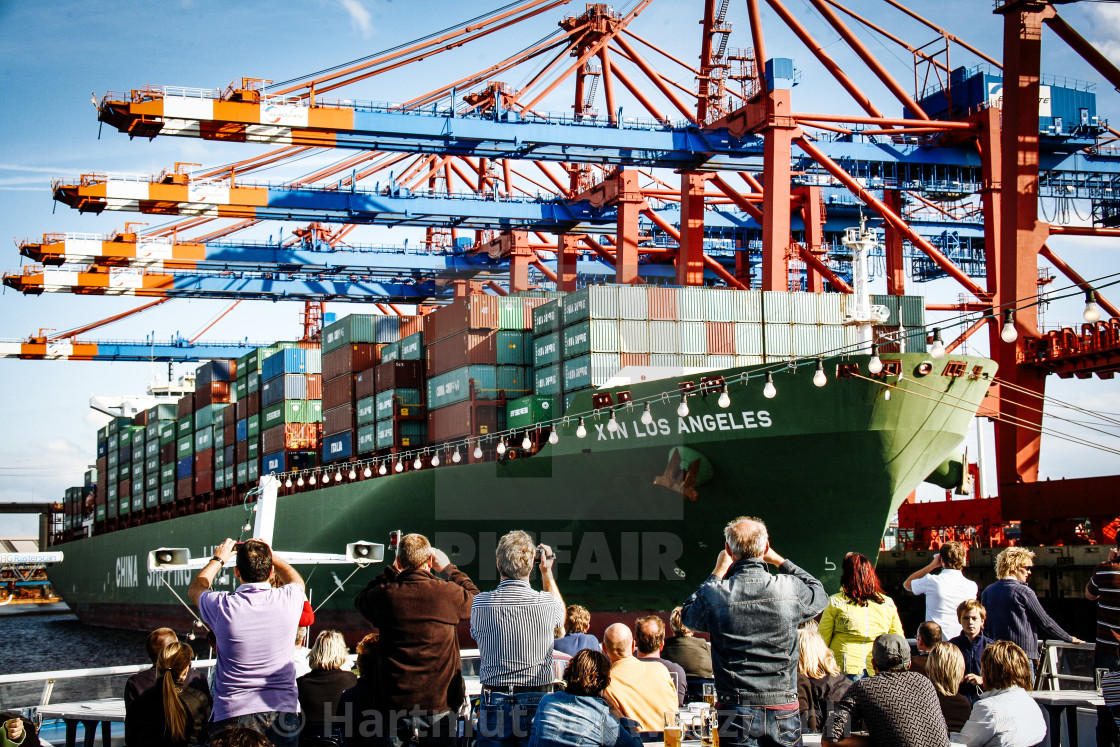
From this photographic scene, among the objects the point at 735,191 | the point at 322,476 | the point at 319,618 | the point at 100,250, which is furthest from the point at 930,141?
the point at 100,250

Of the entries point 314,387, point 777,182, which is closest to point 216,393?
point 314,387

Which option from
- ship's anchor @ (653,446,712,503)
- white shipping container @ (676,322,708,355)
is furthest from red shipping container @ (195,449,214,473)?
ship's anchor @ (653,446,712,503)

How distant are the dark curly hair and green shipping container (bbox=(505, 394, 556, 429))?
66.9 ft

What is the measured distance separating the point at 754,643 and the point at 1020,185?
22.9m

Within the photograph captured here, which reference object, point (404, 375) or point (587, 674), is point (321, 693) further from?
point (404, 375)

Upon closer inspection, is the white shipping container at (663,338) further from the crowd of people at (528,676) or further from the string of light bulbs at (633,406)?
the crowd of people at (528,676)

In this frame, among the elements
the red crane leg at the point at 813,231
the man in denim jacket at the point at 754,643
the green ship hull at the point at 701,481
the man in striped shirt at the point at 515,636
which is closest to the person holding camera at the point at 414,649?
the man in striped shirt at the point at 515,636

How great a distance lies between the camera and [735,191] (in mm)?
34031

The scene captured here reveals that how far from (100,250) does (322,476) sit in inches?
475

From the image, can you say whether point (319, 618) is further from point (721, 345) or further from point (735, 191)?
point (735, 191)

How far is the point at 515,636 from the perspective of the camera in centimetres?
610

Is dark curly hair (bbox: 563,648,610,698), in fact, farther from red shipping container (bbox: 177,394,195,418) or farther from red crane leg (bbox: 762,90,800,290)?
red shipping container (bbox: 177,394,195,418)

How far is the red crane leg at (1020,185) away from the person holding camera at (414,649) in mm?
21873

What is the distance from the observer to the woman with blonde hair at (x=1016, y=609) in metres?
7.71
